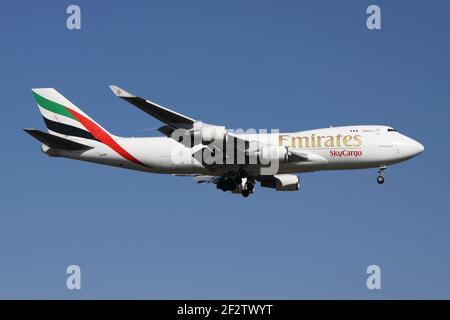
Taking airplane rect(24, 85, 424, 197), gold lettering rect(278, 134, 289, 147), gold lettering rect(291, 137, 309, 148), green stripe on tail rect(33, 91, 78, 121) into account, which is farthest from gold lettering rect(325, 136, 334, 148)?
green stripe on tail rect(33, 91, 78, 121)

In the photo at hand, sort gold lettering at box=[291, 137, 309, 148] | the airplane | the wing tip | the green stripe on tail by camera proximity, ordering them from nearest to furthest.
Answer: the wing tip
the airplane
gold lettering at box=[291, 137, 309, 148]
the green stripe on tail

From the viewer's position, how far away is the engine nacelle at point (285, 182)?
5816 centimetres

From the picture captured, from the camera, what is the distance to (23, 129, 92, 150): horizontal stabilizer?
54966 mm

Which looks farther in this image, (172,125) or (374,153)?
(374,153)

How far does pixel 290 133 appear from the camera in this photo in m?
56.7

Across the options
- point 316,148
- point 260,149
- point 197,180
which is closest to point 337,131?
point 316,148

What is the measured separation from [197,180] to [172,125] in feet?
35.9

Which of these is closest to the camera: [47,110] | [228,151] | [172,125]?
[172,125]

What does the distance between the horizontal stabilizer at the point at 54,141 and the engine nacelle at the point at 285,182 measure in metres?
13.2

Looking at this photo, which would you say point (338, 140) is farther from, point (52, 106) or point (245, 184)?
point (52, 106)

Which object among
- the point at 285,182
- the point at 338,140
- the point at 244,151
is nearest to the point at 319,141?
the point at 338,140

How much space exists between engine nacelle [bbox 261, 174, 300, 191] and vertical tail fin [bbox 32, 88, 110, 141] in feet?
40.3

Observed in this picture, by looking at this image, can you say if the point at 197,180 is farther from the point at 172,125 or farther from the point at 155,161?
the point at 172,125

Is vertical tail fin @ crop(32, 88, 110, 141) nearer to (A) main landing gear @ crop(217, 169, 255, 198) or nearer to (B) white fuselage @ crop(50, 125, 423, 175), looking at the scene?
(B) white fuselage @ crop(50, 125, 423, 175)
